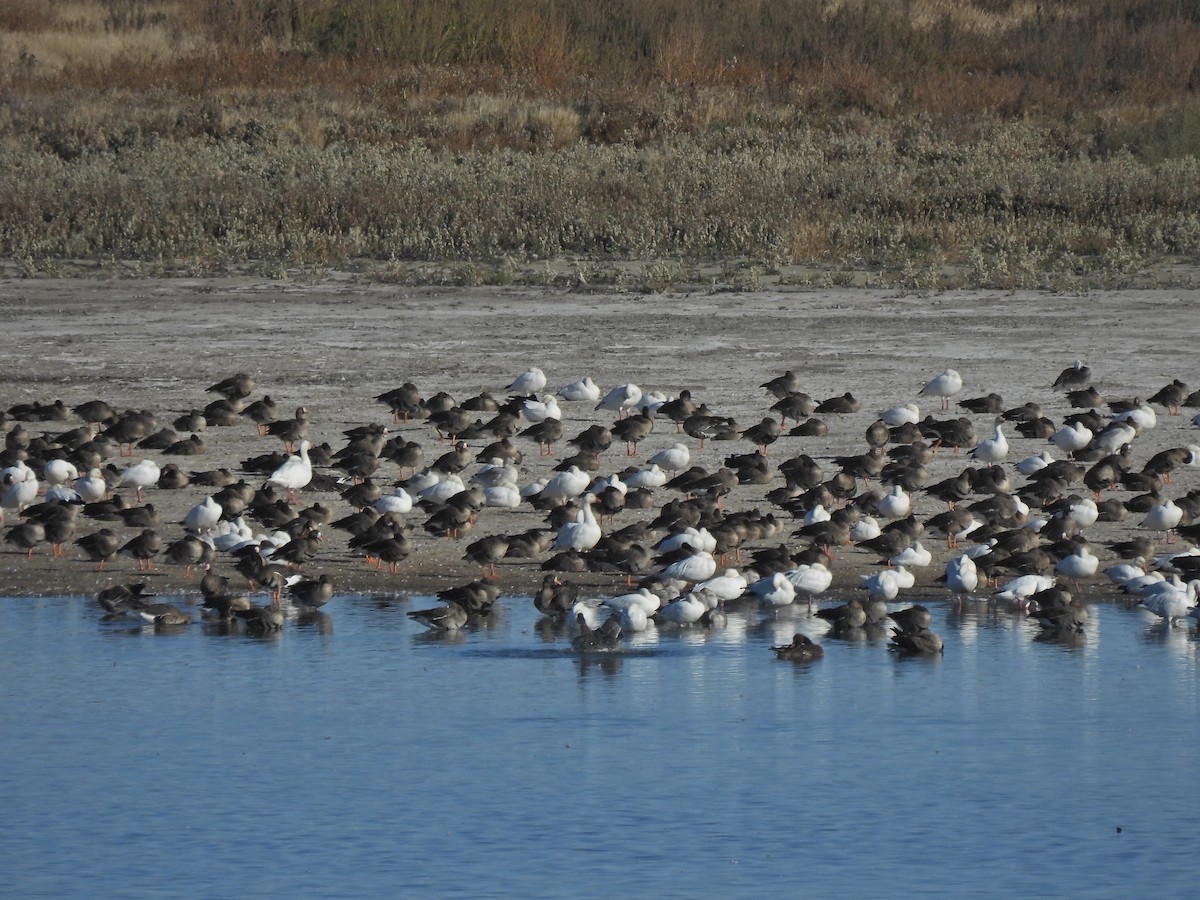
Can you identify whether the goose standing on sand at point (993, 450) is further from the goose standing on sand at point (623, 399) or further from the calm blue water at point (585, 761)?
the calm blue water at point (585, 761)

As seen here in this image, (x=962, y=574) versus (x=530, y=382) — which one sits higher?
(x=530, y=382)

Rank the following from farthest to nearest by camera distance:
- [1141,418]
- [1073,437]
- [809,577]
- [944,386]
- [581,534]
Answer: [944,386], [1141,418], [1073,437], [581,534], [809,577]

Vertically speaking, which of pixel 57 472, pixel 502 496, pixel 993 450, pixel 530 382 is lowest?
pixel 502 496

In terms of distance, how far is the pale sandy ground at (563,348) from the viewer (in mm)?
19938

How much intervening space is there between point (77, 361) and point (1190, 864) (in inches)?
646

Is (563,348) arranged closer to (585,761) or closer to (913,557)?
(913,557)

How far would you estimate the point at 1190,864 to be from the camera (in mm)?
9406

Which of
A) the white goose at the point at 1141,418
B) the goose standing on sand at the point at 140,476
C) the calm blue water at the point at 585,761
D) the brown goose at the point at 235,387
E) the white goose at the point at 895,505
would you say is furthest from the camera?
the brown goose at the point at 235,387

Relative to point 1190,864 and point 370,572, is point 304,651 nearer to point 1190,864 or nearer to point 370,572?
point 370,572

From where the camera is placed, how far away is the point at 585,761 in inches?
437

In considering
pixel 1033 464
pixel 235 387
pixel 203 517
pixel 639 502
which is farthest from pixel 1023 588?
pixel 235 387

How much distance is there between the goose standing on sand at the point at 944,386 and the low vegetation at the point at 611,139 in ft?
23.1

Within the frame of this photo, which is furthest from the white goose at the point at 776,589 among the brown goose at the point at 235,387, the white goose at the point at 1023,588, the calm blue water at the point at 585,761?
the brown goose at the point at 235,387

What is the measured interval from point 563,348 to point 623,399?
401 cm
